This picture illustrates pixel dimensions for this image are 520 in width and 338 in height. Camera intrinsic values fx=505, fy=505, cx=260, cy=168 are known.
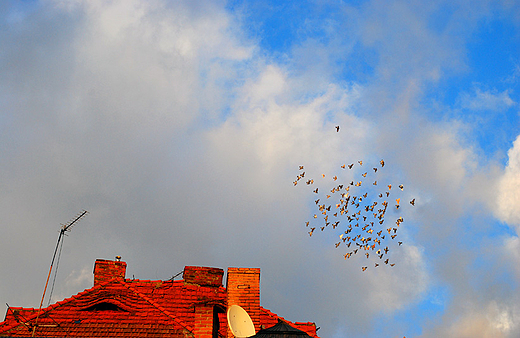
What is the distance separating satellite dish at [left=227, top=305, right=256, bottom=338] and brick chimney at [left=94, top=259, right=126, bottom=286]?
8.00 metres

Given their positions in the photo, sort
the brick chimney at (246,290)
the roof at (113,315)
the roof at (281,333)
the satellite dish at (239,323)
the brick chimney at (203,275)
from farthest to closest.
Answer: the brick chimney at (203,275)
the brick chimney at (246,290)
the roof at (113,315)
the satellite dish at (239,323)
the roof at (281,333)

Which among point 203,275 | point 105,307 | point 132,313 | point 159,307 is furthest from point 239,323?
point 105,307

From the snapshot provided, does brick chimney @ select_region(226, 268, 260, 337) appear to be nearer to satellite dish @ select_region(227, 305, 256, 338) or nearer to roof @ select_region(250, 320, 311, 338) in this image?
satellite dish @ select_region(227, 305, 256, 338)

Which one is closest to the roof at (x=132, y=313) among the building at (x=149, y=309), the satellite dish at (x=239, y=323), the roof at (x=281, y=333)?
the building at (x=149, y=309)

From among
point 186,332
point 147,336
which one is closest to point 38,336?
point 147,336

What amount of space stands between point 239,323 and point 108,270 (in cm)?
912

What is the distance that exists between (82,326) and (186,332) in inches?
166

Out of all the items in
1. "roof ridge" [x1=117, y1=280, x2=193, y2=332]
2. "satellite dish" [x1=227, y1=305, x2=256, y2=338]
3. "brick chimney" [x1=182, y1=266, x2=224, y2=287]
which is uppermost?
"brick chimney" [x1=182, y1=266, x2=224, y2=287]

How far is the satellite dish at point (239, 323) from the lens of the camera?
742 inches

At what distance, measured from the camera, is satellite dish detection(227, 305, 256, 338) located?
1886 cm

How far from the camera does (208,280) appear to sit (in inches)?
991

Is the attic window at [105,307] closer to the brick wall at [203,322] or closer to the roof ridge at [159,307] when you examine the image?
the roof ridge at [159,307]

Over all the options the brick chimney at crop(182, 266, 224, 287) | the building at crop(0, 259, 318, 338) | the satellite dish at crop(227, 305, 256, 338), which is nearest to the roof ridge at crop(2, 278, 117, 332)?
the building at crop(0, 259, 318, 338)

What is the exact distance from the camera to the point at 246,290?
22.3 m
